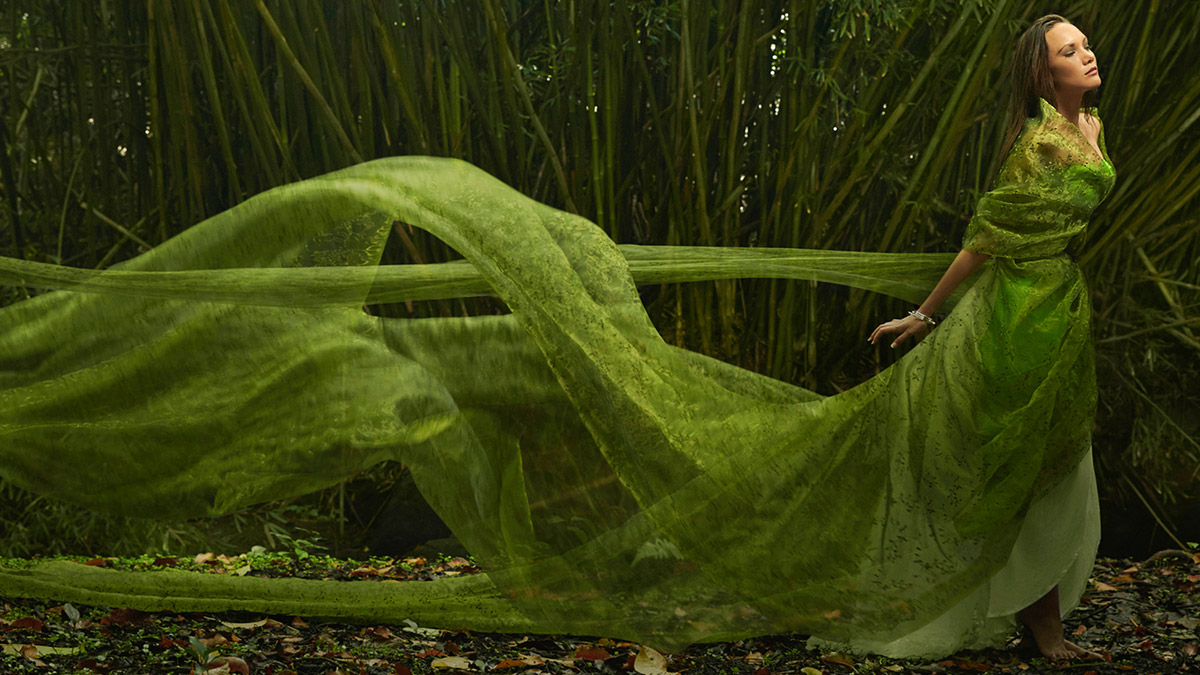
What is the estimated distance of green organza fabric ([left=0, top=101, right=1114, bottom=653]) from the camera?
1.74 metres

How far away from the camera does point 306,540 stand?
120 inches

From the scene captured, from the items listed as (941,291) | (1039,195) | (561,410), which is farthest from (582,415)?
(1039,195)

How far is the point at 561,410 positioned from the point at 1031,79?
1005mm

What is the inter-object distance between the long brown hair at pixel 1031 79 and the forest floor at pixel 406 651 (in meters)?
0.99

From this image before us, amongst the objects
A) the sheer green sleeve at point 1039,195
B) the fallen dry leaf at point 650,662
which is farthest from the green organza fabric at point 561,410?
the fallen dry leaf at point 650,662

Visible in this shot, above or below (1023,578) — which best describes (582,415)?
above

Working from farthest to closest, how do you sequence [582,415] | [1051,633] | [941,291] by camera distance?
[1051,633] → [941,291] → [582,415]

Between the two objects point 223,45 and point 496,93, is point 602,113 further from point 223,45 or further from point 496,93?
point 223,45

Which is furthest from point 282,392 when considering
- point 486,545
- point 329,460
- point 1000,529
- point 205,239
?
point 1000,529

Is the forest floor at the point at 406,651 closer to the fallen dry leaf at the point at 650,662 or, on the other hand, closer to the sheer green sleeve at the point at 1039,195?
the fallen dry leaf at the point at 650,662

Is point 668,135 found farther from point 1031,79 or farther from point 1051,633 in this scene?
point 1051,633

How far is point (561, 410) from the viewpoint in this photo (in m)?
1.92

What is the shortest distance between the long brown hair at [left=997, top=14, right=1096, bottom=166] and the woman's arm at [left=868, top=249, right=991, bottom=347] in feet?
0.62

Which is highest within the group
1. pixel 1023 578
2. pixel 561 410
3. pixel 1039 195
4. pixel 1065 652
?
pixel 1039 195
